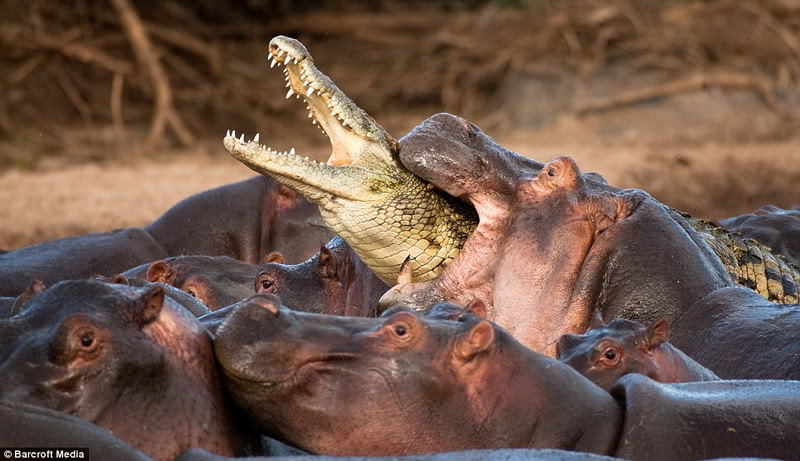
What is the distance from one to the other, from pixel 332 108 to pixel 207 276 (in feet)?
2.85

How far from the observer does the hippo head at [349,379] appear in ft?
9.40

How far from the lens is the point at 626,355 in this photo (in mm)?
3377

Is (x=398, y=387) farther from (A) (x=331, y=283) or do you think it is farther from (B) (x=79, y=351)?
(A) (x=331, y=283)

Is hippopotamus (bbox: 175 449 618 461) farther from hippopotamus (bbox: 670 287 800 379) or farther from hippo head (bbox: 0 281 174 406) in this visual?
hippopotamus (bbox: 670 287 800 379)

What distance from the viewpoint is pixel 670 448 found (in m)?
2.93

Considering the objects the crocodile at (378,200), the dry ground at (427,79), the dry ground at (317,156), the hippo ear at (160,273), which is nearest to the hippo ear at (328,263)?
the crocodile at (378,200)

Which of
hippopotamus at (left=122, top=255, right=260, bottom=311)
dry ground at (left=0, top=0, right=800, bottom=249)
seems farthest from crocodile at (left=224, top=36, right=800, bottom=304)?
dry ground at (left=0, top=0, right=800, bottom=249)

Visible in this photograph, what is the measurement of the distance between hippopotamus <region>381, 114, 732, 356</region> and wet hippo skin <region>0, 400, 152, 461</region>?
1655 mm

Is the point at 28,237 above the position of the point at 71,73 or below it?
below

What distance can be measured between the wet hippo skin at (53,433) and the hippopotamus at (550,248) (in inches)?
65.1

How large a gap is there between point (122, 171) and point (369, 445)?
912 centimetres

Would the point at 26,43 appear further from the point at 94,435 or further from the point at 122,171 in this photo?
the point at 94,435

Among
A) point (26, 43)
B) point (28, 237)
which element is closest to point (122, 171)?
point (26, 43)

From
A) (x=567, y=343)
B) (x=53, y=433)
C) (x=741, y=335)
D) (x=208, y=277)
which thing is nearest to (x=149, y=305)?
(x=53, y=433)
